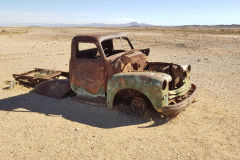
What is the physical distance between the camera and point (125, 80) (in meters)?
5.00

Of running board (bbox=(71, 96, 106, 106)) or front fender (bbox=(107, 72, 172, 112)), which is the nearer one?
front fender (bbox=(107, 72, 172, 112))

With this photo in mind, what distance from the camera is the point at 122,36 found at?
21.3 feet

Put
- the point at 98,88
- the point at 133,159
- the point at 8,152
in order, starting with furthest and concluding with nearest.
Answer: the point at 98,88 < the point at 8,152 < the point at 133,159

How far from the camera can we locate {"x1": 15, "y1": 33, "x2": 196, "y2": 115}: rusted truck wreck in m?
4.70

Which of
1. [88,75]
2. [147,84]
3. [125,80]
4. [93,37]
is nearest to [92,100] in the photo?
[88,75]

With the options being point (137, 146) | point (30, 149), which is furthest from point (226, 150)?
point (30, 149)

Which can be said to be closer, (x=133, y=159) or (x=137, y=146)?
(x=133, y=159)

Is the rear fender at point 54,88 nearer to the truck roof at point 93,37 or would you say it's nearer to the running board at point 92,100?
the running board at point 92,100

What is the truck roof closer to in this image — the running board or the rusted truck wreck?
the rusted truck wreck

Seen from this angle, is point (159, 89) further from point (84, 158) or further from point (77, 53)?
point (77, 53)

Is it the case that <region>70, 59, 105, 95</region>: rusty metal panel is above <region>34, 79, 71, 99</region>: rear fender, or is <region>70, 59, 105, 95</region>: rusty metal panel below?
above

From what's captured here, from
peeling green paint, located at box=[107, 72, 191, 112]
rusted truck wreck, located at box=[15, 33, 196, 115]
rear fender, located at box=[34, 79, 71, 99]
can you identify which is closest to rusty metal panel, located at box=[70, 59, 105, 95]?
rusted truck wreck, located at box=[15, 33, 196, 115]

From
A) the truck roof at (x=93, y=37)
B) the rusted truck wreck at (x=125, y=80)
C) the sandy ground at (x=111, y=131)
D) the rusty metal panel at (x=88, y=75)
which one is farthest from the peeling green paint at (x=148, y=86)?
the truck roof at (x=93, y=37)

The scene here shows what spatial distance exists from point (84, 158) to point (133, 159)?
84 cm
